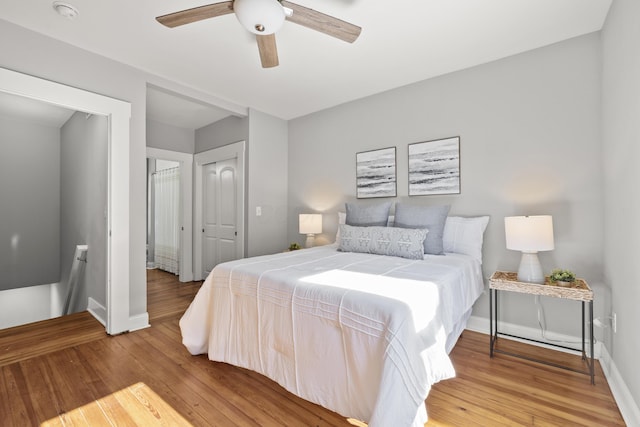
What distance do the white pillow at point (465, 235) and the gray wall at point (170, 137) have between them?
4200 millimetres

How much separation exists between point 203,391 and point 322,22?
2426mm

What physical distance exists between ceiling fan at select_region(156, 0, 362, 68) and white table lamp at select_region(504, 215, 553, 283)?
1.79m

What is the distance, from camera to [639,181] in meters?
1.45

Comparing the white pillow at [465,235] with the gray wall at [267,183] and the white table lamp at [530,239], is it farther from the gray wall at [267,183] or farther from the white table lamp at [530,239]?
the gray wall at [267,183]

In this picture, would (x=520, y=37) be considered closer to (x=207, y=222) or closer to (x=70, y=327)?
(x=207, y=222)

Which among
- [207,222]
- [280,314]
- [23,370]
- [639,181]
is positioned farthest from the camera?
[207,222]

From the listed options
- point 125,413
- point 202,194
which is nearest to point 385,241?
point 125,413

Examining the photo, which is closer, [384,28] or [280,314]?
[280,314]

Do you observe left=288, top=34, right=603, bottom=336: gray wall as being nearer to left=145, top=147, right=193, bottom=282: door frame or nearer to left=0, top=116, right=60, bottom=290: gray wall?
left=145, top=147, right=193, bottom=282: door frame

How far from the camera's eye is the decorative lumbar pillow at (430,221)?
2.58m

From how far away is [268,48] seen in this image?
6.65 ft

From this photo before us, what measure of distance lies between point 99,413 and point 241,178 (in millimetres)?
2889

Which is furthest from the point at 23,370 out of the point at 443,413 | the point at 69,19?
the point at 443,413

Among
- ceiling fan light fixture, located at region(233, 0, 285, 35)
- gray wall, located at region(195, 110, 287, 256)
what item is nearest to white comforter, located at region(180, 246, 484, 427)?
ceiling fan light fixture, located at region(233, 0, 285, 35)
